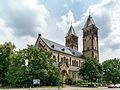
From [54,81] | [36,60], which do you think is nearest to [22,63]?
[36,60]

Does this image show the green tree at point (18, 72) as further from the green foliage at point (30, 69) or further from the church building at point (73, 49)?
the church building at point (73, 49)

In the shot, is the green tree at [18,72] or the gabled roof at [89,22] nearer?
the green tree at [18,72]

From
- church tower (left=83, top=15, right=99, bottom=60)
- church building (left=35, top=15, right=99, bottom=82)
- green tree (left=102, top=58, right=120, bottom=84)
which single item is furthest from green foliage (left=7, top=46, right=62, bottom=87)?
green tree (left=102, top=58, right=120, bottom=84)

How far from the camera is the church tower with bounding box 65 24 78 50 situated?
9788 cm

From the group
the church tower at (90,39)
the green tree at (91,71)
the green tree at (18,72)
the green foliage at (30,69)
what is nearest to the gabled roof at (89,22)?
the church tower at (90,39)

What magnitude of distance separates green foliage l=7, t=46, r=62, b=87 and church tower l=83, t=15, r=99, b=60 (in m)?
39.7

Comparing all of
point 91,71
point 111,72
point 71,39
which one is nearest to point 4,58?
point 91,71

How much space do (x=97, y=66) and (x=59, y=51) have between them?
540 inches

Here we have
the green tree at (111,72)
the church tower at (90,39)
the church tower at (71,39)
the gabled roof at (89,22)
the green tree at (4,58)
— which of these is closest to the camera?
the green tree at (4,58)

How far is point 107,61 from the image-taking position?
10062cm

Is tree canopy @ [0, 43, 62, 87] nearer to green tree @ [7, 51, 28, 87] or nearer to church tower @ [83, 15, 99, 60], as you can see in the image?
green tree @ [7, 51, 28, 87]

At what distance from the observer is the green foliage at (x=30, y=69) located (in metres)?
51.0

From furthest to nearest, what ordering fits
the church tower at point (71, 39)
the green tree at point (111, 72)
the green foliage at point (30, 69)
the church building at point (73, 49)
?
the church tower at point (71, 39) → the green tree at point (111, 72) → the church building at point (73, 49) → the green foliage at point (30, 69)

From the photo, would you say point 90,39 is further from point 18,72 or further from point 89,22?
point 18,72
